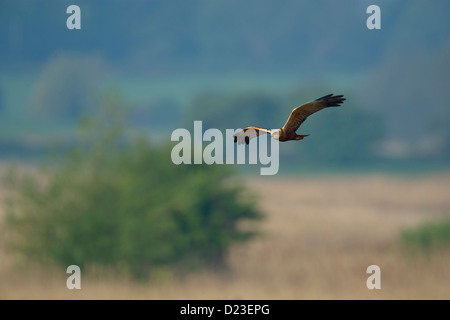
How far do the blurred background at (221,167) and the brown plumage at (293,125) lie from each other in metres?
16.4

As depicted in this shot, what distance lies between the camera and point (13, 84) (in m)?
130

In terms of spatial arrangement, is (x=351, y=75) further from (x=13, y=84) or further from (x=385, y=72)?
(x=13, y=84)

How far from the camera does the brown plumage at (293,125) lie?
14.6 ft

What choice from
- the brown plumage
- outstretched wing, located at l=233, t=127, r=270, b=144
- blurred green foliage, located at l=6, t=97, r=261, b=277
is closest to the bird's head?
the brown plumage

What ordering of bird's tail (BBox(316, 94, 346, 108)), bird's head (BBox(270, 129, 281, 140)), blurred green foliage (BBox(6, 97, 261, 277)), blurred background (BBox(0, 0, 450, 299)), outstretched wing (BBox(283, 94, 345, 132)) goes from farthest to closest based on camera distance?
blurred background (BBox(0, 0, 450, 299)), blurred green foliage (BBox(6, 97, 261, 277)), bird's tail (BBox(316, 94, 346, 108)), outstretched wing (BBox(283, 94, 345, 132)), bird's head (BBox(270, 129, 281, 140))

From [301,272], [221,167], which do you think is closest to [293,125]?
[301,272]

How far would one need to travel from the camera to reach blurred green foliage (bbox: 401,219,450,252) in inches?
1064

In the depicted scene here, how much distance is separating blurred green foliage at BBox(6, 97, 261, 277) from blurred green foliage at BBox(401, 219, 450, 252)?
6.30 metres

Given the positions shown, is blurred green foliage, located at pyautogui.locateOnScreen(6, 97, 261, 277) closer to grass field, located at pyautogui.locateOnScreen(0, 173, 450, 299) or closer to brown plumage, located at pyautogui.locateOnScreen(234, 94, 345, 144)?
grass field, located at pyautogui.locateOnScreen(0, 173, 450, 299)

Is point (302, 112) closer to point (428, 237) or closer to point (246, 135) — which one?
point (246, 135)

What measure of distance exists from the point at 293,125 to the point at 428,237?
2457 cm

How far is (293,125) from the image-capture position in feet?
14.9
